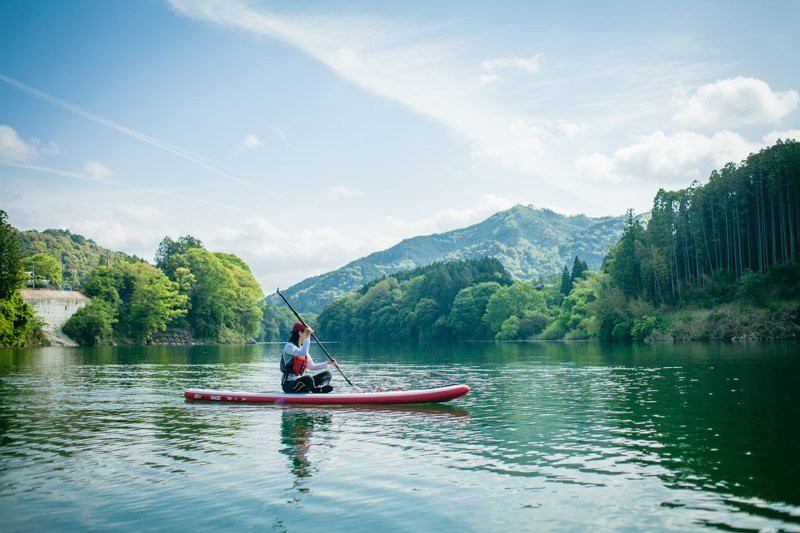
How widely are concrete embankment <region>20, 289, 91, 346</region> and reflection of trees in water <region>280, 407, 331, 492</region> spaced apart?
238 feet

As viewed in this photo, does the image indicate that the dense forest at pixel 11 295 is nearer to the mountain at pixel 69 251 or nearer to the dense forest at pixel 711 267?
the dense forest at pixel 711 267

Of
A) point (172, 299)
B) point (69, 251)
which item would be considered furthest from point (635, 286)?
point (69, 251)

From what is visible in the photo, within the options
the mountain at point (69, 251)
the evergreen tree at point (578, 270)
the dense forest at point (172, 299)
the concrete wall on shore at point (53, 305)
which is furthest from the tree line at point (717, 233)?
the mountain at point (69, 251)

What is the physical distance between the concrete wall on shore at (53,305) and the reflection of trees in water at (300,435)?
243 feet

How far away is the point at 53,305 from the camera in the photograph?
87062mm

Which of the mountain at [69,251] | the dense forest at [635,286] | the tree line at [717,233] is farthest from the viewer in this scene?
the mountain at [69,251]

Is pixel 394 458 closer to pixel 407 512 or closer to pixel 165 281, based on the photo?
pixel 407 512

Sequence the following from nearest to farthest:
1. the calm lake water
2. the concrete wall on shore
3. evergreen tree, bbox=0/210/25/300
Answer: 1. the calm lake water
2. evergreen tree, bbox=0/210/25/300
3. the concrete wall on shore

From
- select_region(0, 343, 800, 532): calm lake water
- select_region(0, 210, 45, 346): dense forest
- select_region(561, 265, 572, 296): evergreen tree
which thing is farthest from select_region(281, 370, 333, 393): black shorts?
select_region(561, 265, 572, 296): evergreen tree

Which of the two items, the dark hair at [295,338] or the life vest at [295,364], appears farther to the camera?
the life vest at [295,364]

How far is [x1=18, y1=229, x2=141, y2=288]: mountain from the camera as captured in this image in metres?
161

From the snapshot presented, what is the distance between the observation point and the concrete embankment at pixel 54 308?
83.0 meters

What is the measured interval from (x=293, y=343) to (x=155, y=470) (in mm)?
9110

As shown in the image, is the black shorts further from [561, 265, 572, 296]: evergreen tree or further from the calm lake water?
[561, 265, 572, 296]: evergreen tree
